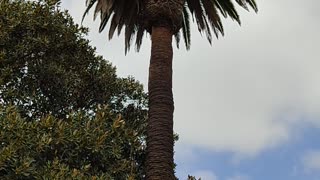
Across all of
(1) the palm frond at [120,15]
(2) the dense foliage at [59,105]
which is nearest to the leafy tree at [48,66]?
(2) the dense foliage at [59,105]

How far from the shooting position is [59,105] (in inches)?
649

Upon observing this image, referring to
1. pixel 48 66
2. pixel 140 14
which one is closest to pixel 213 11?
pixel 140 14

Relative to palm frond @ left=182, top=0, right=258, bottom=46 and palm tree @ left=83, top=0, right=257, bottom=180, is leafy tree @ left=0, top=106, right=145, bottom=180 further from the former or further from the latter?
palm frond @ left=182, top=0, right=258, bottom=46

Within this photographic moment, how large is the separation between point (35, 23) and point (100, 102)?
9.84 ft

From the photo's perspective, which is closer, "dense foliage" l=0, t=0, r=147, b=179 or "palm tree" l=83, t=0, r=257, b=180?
"dense foliage" l=0, t=0, r=147, b=179

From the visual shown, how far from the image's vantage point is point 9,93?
49.5 ft

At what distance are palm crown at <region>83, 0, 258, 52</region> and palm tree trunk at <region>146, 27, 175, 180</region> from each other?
1.10 m

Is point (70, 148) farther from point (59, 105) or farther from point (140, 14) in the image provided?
point (140, 14)

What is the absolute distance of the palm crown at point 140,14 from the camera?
59.1ft

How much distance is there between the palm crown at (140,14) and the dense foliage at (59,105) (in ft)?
4.80

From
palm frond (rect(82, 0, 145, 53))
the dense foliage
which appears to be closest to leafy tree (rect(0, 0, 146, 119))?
the dense foliage

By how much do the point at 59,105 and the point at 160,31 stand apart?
3560 millimetres

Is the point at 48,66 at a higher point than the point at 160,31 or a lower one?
lower

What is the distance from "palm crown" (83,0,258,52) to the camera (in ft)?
59.1
